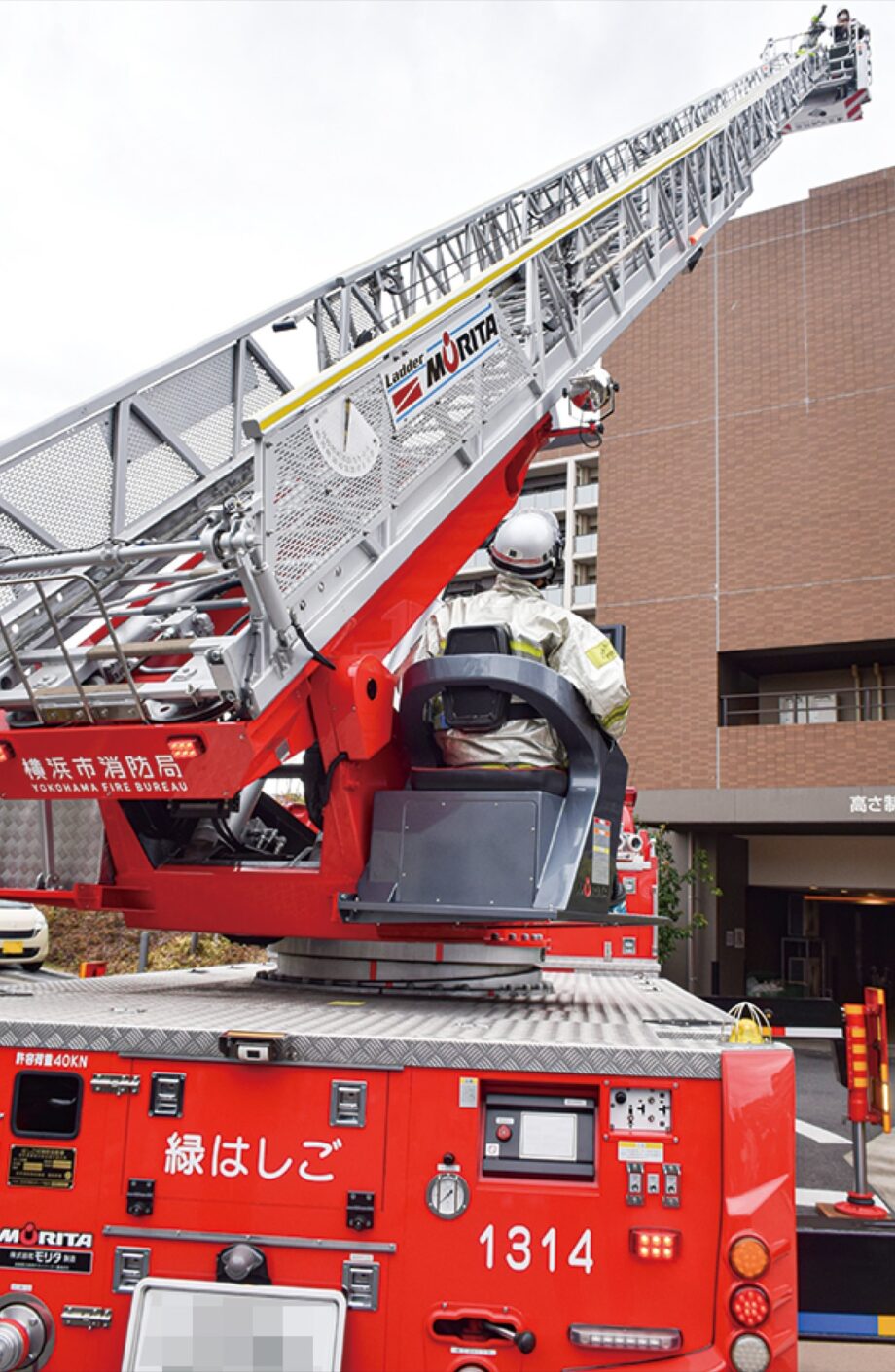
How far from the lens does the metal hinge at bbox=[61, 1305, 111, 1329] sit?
3.04m

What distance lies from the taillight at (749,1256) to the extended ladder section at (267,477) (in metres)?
2.10

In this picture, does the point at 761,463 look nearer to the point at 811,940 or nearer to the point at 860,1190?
the point at 811,940

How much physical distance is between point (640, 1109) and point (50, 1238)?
65.5 inches

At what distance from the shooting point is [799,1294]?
3.51 meters

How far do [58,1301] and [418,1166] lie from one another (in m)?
1.05

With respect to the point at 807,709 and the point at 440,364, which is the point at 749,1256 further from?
the point at 807,709

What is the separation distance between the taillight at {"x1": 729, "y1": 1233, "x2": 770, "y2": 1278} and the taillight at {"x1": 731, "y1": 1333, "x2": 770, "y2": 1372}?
0.15 metres

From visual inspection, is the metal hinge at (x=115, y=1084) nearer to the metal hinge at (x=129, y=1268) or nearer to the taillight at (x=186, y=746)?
the metal hinge at (x=129, y=1268)

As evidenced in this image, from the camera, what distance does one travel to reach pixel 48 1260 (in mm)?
3100

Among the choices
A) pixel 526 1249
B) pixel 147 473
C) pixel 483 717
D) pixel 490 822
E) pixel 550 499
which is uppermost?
pixel 550 499

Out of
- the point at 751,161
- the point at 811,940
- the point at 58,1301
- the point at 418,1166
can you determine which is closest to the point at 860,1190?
the point at 418,1166

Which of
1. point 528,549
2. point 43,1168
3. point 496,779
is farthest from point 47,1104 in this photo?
point 528,549

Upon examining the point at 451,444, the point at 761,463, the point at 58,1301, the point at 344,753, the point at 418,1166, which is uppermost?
the point at 761,463

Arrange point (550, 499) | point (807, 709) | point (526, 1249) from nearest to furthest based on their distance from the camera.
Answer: point (526, 1249) < point (807, 709) < point (550, 499)
